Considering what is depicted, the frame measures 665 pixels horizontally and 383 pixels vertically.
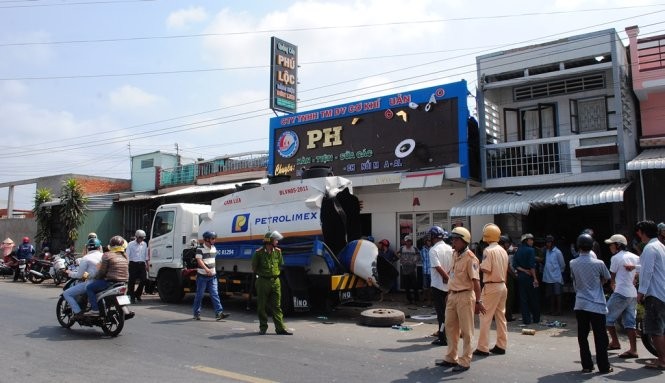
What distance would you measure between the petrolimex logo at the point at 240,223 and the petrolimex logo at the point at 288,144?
5.44m

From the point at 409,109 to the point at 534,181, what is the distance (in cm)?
389

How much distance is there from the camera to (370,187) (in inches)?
639

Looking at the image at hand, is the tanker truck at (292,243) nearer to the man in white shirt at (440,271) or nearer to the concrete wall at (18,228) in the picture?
the man in white shirt at (440,271)

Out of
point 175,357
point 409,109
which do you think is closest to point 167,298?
point 175,357

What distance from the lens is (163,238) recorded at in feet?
45.1

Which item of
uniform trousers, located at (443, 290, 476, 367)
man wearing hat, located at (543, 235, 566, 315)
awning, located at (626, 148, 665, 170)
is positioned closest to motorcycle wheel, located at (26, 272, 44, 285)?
man wearing hat, located at (543, 235, 566, 315)

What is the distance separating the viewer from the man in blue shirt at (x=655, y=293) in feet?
20.9

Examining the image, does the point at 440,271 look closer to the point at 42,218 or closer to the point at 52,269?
the point at 52,269

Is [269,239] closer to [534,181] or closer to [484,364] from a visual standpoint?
[484,364]

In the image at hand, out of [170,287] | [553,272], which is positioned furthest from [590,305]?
[170,287]

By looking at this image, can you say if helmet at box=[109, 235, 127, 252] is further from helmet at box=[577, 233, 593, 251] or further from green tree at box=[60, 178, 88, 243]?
green tree at box=[60, 178, 88, 243]

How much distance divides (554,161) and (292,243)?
23.5 feet

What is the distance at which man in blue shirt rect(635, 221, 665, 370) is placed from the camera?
6375 millimetres

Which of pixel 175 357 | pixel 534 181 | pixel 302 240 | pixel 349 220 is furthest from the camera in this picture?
pixel 534 181
